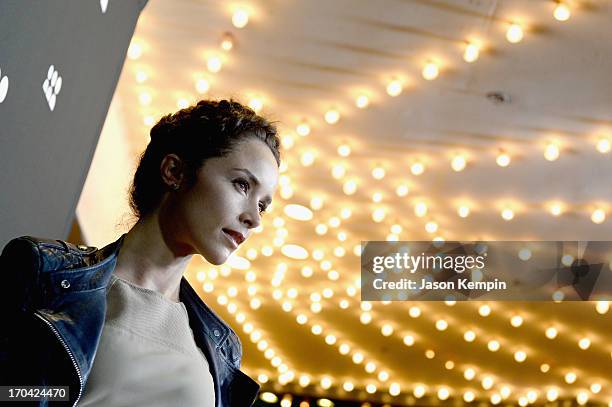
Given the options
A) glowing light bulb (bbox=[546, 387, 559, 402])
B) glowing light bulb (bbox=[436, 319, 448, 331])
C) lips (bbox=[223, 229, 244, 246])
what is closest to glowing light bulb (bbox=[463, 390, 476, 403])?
glowing light bulb (bbox=[546, 387, 559, 402])

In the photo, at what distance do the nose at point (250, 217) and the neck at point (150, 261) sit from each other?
0.37ft

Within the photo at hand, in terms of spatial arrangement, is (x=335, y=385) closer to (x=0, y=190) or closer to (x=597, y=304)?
(x=597, y=304)

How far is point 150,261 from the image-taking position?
45.1 inches

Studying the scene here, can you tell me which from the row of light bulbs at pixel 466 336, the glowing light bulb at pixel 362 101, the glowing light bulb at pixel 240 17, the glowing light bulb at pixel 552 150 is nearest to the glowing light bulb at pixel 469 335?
the row of light bulbs at pixel 466 336

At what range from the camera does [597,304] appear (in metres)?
4.35

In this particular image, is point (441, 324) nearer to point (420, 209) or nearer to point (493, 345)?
point (493, 345)

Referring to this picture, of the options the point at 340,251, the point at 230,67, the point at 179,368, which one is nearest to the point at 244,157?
the point at 179,368

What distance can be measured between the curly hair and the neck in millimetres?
52

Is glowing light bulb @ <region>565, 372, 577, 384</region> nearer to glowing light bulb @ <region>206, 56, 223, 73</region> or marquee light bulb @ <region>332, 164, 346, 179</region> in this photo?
marquee light bulb @ <region>332, 164, 346, 179</region>

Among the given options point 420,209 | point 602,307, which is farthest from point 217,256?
point 602,307

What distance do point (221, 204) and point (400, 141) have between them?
2.34 m

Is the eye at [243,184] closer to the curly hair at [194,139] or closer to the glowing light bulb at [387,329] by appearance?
the curly hair at [194,139]

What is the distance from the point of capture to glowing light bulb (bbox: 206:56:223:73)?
10.0 feet

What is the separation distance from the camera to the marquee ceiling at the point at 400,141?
279cm
